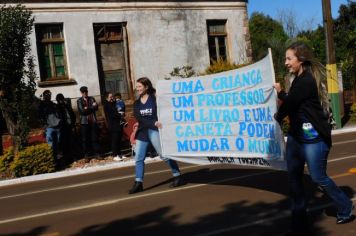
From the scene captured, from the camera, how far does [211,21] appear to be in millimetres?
22516

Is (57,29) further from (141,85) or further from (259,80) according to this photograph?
(259,80)

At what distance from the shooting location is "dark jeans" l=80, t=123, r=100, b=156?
14.6 meters

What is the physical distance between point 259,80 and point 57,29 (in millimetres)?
13461

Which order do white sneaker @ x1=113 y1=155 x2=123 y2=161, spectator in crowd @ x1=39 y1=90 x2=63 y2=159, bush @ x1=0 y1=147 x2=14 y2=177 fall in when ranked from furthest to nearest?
white sneaker @ x1=113 y1=155 x2=123 y2=161 → spectator in crowd @ x1=39 y1=90 x2=63 y2=159 → bush @ x1=0 y1=147 x2=14 y2=177

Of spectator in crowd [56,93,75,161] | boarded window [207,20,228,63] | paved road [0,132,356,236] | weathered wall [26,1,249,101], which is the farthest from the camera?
boarded window [207,20,228,63]

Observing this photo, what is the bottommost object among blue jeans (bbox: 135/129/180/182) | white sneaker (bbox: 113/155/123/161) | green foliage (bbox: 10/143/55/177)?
white sneaker (bbox: 113/155/123/161)

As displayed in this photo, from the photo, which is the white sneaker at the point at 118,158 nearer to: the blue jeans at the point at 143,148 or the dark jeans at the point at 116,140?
the dark jeans at the point at 116,140

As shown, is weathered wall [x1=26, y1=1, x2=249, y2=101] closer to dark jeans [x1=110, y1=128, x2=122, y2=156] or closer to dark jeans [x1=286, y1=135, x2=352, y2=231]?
dark jeans [x1=110, y1=128, x2=122, y2=156]

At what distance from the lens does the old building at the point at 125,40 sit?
18.6 m

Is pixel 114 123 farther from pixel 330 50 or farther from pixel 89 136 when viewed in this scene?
pixel 330 50

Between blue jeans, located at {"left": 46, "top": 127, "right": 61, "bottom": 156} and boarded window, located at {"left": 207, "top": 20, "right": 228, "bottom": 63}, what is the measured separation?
9.92m

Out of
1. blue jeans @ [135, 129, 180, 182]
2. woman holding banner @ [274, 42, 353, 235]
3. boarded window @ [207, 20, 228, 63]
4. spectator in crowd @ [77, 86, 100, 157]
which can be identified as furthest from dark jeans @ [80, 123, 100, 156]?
woman holding banner @ [274, 42, 353, 235]

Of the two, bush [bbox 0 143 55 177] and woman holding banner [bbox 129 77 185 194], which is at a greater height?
woman holding banner [bbox 129 77 185 194]

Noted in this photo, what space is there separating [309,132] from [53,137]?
9.60m
